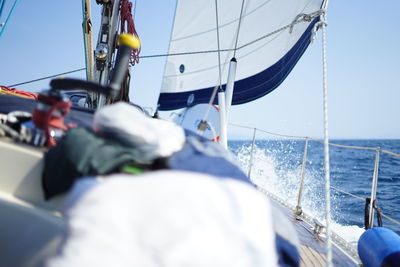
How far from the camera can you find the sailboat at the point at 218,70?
2.19 ft

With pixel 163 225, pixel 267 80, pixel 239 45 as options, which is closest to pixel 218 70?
pixel 239 45

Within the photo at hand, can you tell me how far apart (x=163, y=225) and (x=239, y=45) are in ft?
8.36

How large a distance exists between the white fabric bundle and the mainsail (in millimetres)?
1608

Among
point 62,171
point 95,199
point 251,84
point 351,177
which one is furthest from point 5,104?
point 351,177

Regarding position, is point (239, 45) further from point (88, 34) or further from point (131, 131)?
point (131, 131)

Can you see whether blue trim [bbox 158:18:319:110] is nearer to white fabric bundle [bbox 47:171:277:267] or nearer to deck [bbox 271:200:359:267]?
deck [bbox 271:200:359:267]

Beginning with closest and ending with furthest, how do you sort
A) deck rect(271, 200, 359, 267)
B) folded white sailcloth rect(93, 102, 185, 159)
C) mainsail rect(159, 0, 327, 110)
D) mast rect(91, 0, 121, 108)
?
folded white sailcloth rect(93, 102, 185, 159) < deck rect(271, 200, 359, 267) < mainsail rect(159, 0, 327, 110) < mast rect(91, 0, 121, 108)

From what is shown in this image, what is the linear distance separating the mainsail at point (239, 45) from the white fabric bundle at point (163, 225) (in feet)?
5.27

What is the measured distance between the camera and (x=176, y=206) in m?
0.44

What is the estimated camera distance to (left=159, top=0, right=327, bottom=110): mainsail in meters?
2.25

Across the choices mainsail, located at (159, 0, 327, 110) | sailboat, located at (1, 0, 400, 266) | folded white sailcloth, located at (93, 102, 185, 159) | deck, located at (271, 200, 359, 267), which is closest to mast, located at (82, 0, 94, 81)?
sailboat, located at (1, 0, 400, 266)

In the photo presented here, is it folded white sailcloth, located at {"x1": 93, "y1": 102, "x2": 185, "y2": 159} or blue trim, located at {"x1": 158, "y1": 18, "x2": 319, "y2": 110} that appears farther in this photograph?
blue trim, located at {"x1": 158, "y1": 18, "x2": 319, "y2": 110}

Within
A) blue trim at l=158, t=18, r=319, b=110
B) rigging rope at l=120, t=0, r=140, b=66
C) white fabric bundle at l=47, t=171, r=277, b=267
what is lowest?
white fabric bundle at l=47, t=171, r=277, b=267

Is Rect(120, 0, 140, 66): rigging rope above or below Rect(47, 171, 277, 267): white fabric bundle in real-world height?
above
